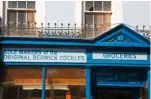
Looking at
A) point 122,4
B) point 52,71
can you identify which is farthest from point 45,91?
point 122,4

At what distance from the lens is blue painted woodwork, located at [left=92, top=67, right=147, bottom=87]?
11.6 meters

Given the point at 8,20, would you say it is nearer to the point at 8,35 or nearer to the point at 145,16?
the point at 8,35

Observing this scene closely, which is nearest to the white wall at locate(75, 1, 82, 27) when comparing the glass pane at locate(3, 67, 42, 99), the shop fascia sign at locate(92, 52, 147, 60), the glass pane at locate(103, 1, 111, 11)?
the glass pane at locate(103, 1, 111, 11)

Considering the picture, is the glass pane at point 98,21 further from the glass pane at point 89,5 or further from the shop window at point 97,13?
the glass pane at point 89,5

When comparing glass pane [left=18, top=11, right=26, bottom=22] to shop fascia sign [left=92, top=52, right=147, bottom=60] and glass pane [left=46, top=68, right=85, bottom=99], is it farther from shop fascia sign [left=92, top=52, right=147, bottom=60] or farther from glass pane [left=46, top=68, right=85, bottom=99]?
shop fascia sign [left=92, top=52, right=147, bottom=60]

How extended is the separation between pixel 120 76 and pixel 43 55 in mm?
2418

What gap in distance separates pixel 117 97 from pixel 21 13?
13.2ft

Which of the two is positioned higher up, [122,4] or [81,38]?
[122,4]

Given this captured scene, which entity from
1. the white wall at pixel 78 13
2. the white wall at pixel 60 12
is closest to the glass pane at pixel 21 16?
the white wall at pixel 60 12

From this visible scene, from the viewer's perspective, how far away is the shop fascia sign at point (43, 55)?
37.0ft

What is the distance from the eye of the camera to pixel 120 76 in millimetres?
11641

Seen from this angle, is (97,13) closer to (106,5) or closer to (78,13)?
(106,5)

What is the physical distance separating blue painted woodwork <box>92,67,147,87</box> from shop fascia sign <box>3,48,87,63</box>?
2.35ft

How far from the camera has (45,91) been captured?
11.3m
